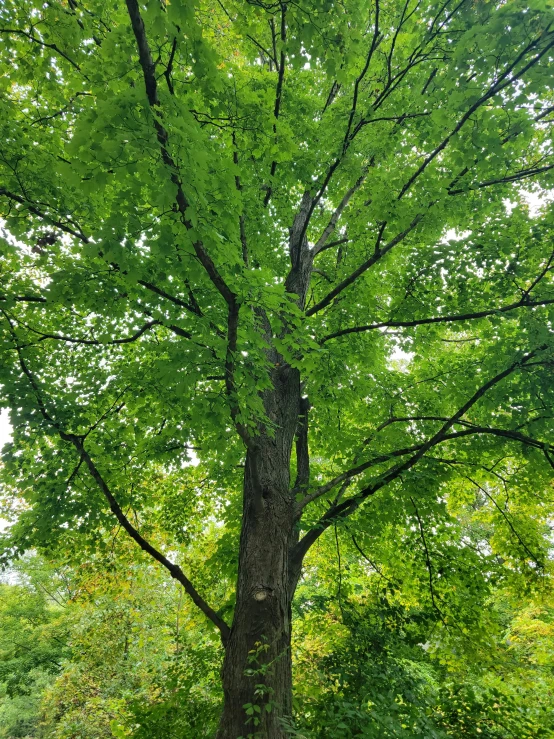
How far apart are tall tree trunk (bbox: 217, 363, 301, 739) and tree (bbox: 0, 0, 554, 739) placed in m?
0.02

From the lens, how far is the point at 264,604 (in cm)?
315

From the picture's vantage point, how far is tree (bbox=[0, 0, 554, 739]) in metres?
2.53

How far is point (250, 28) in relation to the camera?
3.11 metres

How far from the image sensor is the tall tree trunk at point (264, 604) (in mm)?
2688

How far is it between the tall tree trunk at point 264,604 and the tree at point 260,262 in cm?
2

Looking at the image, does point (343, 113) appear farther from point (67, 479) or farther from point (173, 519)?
point (173, 519)

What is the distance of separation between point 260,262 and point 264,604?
4026 millimetres

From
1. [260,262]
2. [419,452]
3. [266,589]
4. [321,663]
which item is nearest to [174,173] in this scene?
[419,452]

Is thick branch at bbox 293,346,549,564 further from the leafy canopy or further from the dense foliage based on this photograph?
the dense foliage

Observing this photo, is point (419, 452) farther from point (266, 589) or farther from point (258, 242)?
point (258, 242)

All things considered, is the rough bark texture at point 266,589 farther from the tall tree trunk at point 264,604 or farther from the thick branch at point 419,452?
the thick branch at point 419,452

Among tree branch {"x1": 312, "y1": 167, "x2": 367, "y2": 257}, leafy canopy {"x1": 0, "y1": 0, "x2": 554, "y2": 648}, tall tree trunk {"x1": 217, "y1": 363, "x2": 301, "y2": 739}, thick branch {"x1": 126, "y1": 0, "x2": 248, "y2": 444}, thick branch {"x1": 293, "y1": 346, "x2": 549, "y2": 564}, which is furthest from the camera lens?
tree branch {"x1": 312, "y1": 167, "x2": 367, "y2": 257}

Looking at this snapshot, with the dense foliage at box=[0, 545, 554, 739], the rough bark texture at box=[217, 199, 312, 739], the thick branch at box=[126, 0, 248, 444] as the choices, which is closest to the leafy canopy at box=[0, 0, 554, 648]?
the thick branch at box=[126, 0, 248, 444]

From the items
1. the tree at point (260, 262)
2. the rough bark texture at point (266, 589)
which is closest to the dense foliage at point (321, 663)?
the rough bark texture at point (266, 589)
